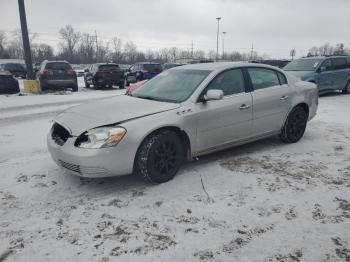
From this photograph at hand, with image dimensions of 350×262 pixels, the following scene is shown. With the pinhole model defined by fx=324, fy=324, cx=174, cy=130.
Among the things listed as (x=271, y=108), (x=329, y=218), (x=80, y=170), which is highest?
(x=271, y=108)

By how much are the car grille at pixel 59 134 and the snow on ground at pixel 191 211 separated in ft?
1.86

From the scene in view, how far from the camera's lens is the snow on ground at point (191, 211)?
2.85m

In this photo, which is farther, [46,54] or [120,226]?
[46,54]

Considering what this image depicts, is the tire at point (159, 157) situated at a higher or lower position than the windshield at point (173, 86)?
lower

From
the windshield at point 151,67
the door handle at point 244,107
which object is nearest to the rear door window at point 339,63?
the door handle at point 244,107

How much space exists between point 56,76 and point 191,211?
48.0ft

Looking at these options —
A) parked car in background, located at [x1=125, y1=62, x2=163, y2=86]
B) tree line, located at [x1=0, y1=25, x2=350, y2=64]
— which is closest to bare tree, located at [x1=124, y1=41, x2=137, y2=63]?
tree line, located at [x1=0, y1=25, x2=350, y2=64]

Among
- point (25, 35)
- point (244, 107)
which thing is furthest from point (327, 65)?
point (25, 35)

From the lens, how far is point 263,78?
5500mm

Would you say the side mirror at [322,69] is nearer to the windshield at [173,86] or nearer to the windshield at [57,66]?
the windshield at [173,86]

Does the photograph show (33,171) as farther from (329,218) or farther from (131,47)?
(131,47)

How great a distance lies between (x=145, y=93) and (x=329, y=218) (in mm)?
3057

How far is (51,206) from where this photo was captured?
11.9 ft

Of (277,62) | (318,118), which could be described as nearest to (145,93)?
(318,118)
